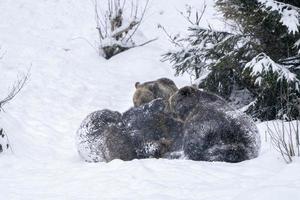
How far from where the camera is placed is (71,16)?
1526 centimetres

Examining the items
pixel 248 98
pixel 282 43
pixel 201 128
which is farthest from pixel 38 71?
pixel 201 128

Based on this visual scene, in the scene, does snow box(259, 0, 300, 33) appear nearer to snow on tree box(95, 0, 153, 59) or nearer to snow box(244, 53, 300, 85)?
snow box(244, 53, 300, 85)

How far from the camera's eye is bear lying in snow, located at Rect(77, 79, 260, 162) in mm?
6125

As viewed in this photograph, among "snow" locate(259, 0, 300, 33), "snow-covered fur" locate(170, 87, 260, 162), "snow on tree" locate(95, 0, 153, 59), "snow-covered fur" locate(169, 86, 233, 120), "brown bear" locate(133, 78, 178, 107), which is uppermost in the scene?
"snow on tree" locate(95, 0, 153, 59)

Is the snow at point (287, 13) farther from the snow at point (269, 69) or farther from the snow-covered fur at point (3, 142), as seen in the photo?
the snow-covered fur at point (3, 142)

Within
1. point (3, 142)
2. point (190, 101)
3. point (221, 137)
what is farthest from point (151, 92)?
point (221, 137)

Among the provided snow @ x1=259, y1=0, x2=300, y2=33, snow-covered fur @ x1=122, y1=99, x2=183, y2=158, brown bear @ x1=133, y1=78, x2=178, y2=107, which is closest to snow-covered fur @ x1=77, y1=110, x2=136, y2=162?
snow-covered fur @ x1=122, y1=99, x2=183, y2=158

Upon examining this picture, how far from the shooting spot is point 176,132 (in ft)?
21.5

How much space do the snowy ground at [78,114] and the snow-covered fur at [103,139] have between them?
266 millimetres

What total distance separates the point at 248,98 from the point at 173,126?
3.24m

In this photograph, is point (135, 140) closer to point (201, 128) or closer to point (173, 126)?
point (173, 126)

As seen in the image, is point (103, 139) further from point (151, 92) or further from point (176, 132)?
point (151, 92)

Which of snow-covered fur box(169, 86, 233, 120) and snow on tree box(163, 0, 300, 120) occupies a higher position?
snow on tree box(163, 0, 300, 120)

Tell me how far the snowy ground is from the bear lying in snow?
10.7 inches
